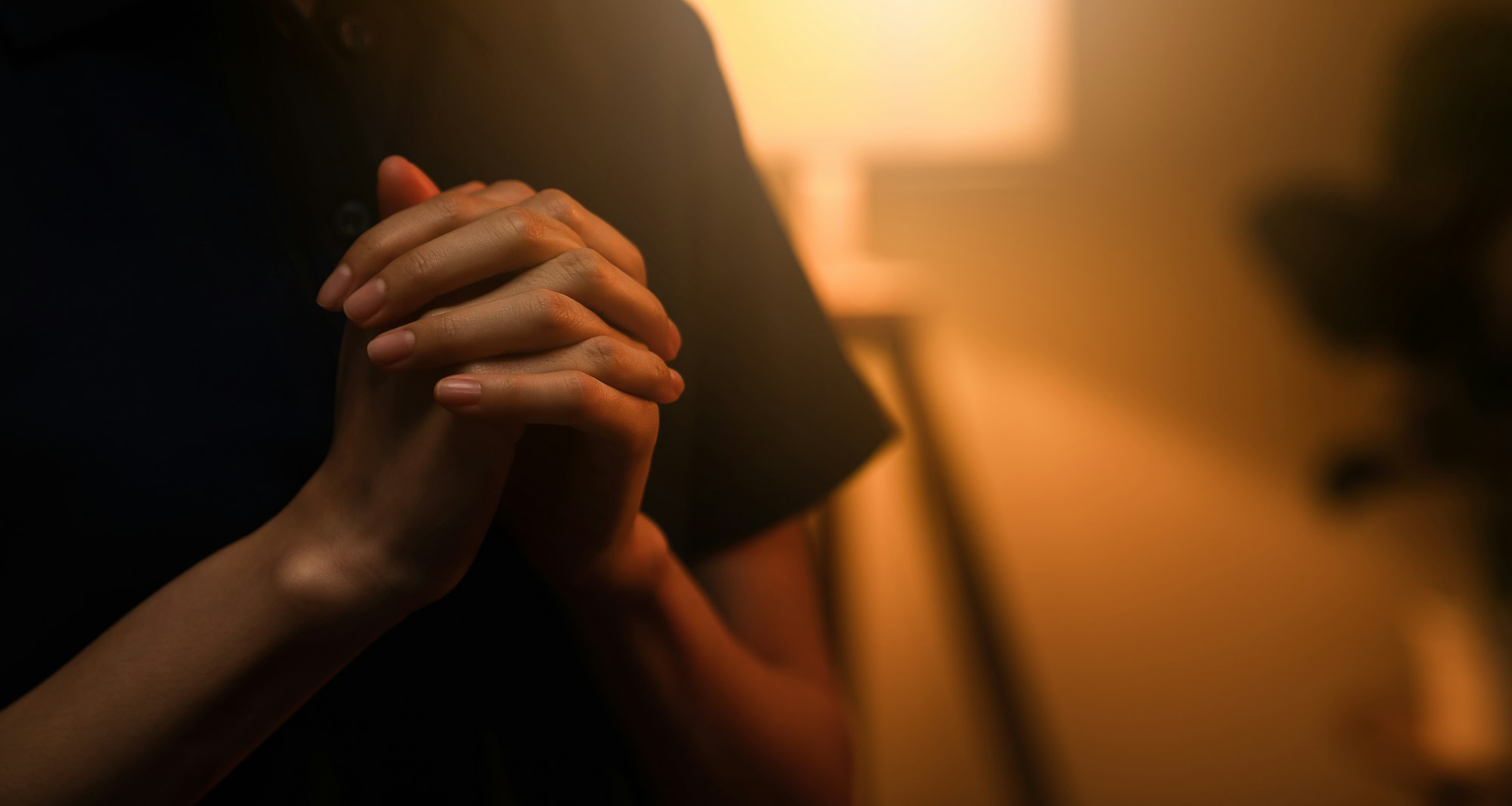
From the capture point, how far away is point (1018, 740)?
49 cm

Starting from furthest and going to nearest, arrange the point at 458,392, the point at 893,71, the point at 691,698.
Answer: the point at 893,71
the point at 691,698
the point at 458,392

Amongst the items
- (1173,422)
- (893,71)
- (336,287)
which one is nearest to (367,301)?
(336,287)

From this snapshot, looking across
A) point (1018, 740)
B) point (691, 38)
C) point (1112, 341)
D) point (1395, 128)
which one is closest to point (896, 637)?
point (1018, 740)

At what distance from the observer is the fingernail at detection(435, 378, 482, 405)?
0.19m

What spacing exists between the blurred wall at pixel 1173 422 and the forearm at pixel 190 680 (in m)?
0.37

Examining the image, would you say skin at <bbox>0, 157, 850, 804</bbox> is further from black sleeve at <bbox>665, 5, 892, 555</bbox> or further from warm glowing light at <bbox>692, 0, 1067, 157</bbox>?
warm glowing light at <bbox>692, 0, 1067, 157</bbox>

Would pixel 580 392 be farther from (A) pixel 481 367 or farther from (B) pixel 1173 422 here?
(B) pixel 1173 422

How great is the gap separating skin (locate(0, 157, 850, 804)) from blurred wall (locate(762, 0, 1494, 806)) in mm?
338

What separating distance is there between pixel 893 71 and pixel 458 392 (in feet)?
1.32

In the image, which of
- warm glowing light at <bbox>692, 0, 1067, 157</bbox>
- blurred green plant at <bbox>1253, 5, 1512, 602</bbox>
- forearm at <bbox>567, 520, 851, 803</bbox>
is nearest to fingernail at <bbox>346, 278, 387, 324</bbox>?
forearm at <bbox>567, 520, 851, 803</bbox>

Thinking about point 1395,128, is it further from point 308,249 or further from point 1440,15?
point 308,249

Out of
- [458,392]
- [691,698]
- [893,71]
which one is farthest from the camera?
[893,71]

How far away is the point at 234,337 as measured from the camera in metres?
0.26

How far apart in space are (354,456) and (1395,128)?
69 centimetres
